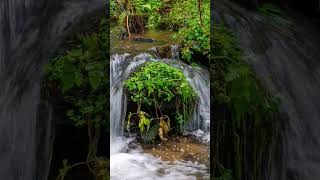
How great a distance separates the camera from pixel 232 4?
1.62m

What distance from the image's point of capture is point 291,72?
1.58m

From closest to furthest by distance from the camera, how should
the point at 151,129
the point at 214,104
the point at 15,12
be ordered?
the point at 15,12 → the point at 214,104 → the point at 151,129

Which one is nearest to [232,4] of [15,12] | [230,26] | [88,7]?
[230,26]

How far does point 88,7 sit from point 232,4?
584mm

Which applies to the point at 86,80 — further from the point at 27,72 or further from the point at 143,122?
the point at 143,122

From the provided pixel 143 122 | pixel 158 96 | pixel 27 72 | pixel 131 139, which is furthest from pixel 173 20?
pixel 27 72

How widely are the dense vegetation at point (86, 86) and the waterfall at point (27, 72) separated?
2.8 inches

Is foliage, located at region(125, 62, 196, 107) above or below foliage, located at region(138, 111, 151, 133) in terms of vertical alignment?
above

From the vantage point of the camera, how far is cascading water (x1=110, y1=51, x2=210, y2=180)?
11.8ft

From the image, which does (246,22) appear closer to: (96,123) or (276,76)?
(276,76)

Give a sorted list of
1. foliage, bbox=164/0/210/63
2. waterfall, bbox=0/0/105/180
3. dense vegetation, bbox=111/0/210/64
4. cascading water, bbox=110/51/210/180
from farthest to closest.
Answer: foliage, bbox=164/0/210/63 < dense vegetation, bbox=111/0/210/64 < cascading water, bbox=110/51/210/180 < waterfall, bbox=0/0/105/180

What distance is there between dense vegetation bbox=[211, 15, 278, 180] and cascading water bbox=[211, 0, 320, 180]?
0.04 meters

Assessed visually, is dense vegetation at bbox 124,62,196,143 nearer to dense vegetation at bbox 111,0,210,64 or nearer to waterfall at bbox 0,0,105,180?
dense vegetation at bbox 111,0,210,64

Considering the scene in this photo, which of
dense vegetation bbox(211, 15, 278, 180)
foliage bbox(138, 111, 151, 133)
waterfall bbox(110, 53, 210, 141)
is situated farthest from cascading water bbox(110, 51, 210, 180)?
dense vegetation bbox(211, 15, 278, 180)
